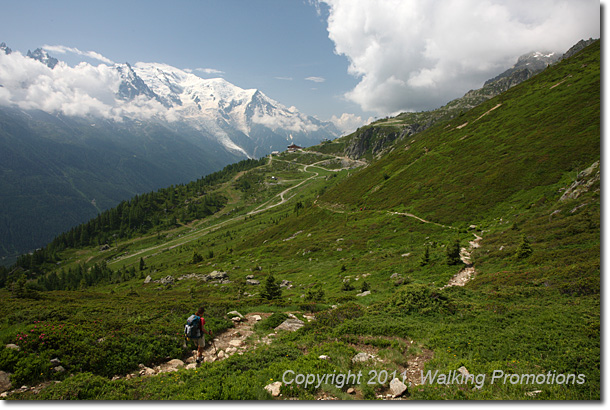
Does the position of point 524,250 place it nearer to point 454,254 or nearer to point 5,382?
point 454,254

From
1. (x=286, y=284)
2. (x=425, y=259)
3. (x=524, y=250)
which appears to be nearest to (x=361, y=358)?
(x=425, y=259)

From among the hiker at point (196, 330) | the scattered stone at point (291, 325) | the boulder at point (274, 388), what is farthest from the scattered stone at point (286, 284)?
the boulder at point (274, 388)

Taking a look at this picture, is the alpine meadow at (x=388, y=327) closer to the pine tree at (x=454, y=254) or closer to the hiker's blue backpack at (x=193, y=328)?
the pine tree at (x=454, y=254)

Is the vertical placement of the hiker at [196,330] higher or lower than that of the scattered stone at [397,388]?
higher

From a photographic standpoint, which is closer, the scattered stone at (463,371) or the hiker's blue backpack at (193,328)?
the scattered stone at (463,371)

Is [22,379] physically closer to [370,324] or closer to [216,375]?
[216,375]

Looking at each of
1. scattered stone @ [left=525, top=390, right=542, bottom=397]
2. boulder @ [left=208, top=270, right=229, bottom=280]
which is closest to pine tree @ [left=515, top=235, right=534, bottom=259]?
scattered stone @ [left=525, top=390, right=542, bottom=397]

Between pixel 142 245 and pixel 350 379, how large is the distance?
21181cm

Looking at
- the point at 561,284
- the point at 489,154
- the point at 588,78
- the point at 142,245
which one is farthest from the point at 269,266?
the point at 142,245

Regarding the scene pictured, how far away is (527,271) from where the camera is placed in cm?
2181

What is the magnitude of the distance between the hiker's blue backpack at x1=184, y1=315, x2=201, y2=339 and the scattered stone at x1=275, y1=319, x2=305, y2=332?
18.2 feet

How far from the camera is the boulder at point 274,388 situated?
327 inches

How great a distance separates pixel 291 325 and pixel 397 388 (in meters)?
9.38

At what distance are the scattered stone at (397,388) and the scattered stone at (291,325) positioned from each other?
837 centimetres
